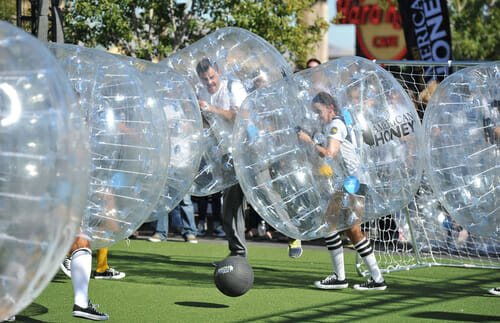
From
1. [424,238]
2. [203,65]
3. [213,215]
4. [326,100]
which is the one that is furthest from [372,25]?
[326,100]

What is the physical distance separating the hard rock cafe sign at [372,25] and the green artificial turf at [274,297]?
819 inches

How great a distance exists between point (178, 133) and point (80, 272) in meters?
1.31

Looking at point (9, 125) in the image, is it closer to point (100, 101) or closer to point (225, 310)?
point (100, 101)

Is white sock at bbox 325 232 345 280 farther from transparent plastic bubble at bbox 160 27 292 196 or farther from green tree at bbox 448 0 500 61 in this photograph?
green tree at bbox 448 0 500 61

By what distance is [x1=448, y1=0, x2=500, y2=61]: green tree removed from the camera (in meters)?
23.5

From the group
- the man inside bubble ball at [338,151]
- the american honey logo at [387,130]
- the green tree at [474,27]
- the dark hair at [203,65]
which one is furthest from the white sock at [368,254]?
the green tree at [474,27]

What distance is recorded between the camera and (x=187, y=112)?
522cm

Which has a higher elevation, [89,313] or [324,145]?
[324,145]

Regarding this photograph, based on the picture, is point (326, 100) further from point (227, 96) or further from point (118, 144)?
point (118, 144)

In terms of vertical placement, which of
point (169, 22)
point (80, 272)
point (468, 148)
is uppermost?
point (169, 22)

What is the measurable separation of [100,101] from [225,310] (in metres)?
2.13

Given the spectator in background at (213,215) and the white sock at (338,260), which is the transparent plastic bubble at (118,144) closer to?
the white sock at (338,260)

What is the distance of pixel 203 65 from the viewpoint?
5738 millimetres

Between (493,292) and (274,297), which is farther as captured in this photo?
(493,292)
